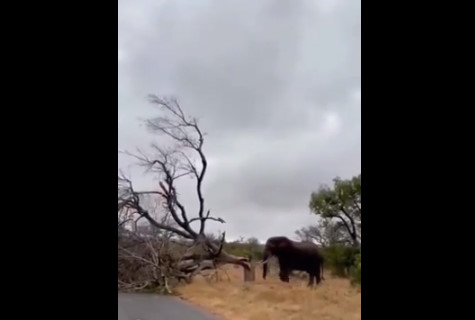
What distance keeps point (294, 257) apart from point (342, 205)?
17 centimetres

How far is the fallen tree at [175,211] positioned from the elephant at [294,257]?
80 millimetres

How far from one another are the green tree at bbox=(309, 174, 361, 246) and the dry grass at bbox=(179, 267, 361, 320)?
0.15 m

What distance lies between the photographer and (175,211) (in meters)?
1.23

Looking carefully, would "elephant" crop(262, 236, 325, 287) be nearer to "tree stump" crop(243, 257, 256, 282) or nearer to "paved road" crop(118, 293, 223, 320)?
"tree stump" crop(243, 257, 256, 282)

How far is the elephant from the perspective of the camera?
3.94 ft

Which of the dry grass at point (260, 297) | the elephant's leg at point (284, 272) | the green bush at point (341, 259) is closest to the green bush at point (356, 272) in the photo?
the green bush at point (341, 259)

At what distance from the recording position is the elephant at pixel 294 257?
120cm

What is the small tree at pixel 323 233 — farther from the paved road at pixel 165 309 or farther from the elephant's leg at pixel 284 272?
the paved road at pixel 165 309

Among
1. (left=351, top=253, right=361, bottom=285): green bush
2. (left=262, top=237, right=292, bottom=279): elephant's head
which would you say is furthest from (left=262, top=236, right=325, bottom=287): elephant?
(left=351, top=253, right=361, bottom=285): green bush
